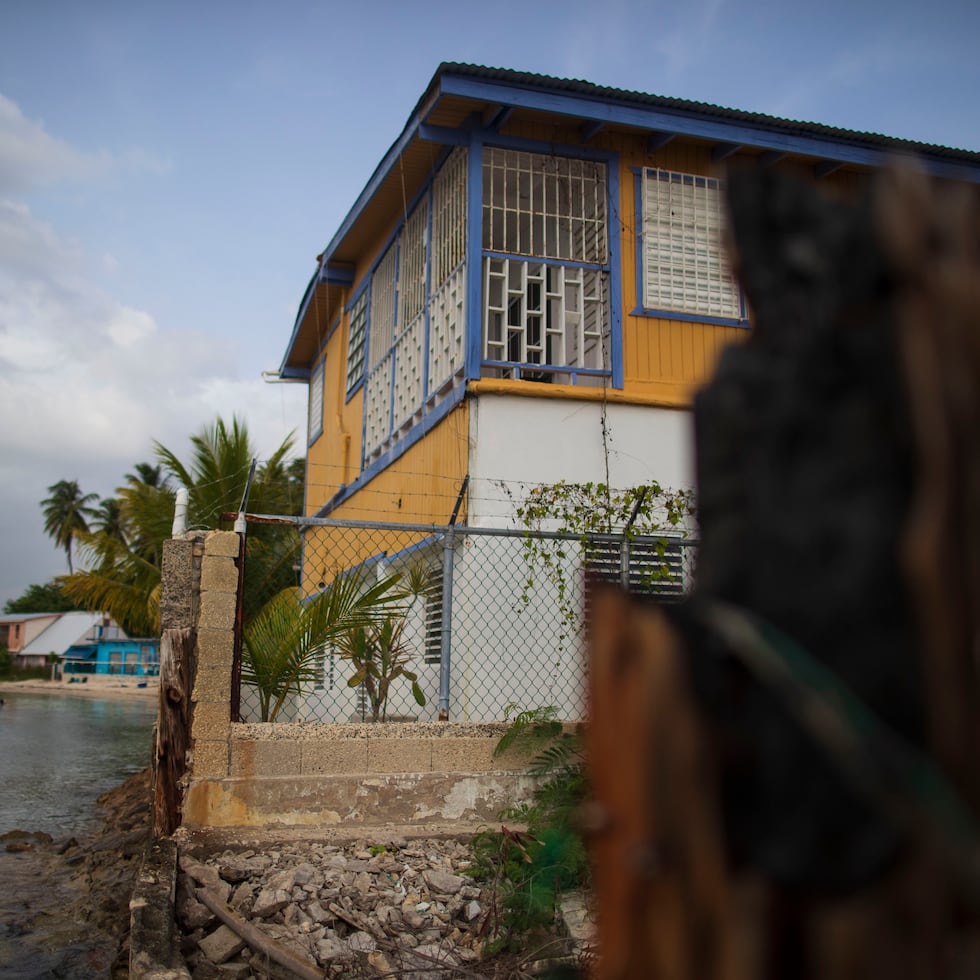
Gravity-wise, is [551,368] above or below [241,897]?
above

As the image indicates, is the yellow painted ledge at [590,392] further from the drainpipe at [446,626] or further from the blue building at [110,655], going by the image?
the blue building at [110,655]

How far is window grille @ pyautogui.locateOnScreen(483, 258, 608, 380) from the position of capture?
933 cm

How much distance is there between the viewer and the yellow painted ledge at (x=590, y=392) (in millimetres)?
8828

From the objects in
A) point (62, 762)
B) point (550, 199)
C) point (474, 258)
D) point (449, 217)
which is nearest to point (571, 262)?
point (550, 199)

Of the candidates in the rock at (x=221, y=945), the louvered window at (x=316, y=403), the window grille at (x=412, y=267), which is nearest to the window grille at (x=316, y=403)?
the louvered window at (x=316, y=403)

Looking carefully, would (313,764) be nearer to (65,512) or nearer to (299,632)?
(299,632)

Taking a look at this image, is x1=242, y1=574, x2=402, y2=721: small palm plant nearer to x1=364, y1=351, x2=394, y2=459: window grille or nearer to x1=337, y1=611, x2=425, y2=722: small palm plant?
x1=337, y1=611, x2=425, y2=722: small palm plant

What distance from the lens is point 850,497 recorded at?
36.4 inches

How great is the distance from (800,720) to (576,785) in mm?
5576

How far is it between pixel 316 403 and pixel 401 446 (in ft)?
22.5

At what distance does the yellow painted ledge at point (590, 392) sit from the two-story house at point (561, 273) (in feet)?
0.06

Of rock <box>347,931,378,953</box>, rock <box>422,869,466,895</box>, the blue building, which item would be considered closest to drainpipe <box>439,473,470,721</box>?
rock <box>422,869,466,895</box>

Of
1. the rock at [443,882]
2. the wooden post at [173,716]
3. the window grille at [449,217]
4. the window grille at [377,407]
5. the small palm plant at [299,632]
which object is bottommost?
the rock at [443,882]

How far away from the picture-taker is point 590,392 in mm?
9180
